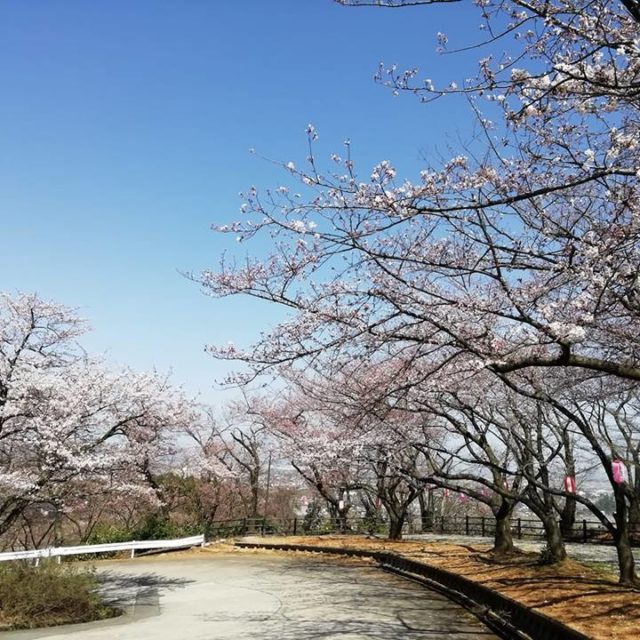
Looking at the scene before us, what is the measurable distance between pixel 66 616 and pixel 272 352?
7315 mm

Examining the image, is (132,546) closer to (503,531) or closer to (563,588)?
(503,531)

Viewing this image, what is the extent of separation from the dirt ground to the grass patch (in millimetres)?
7956

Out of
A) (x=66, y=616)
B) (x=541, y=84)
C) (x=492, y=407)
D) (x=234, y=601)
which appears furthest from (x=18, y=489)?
(x=541, y=84)

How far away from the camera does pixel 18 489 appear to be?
1546cm

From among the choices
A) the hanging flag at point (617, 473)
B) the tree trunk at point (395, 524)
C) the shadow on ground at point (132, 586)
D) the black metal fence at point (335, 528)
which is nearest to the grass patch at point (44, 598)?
the shadow on ground at point (132, 586)

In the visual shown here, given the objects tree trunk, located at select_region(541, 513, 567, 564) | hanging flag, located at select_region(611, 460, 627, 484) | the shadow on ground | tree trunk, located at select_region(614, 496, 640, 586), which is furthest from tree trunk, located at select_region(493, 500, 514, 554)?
the shadow on ground

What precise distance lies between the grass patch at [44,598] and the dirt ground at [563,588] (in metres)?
7.96

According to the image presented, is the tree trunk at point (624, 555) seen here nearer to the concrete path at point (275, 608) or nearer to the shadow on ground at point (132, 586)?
the concrete path at point (275, 608)

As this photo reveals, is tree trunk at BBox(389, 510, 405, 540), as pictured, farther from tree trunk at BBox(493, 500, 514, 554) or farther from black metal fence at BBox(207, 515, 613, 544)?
tree trunk at BBox(493, 500, 514, 554)

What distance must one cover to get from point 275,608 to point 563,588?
545 centimetres

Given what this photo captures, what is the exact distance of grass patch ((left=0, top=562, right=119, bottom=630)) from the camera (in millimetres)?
11000

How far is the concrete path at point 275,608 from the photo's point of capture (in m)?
9.60

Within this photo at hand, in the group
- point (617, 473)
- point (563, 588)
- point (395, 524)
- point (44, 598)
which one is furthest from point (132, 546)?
point (617, 473)

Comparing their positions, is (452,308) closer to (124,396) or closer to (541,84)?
(541,84)
